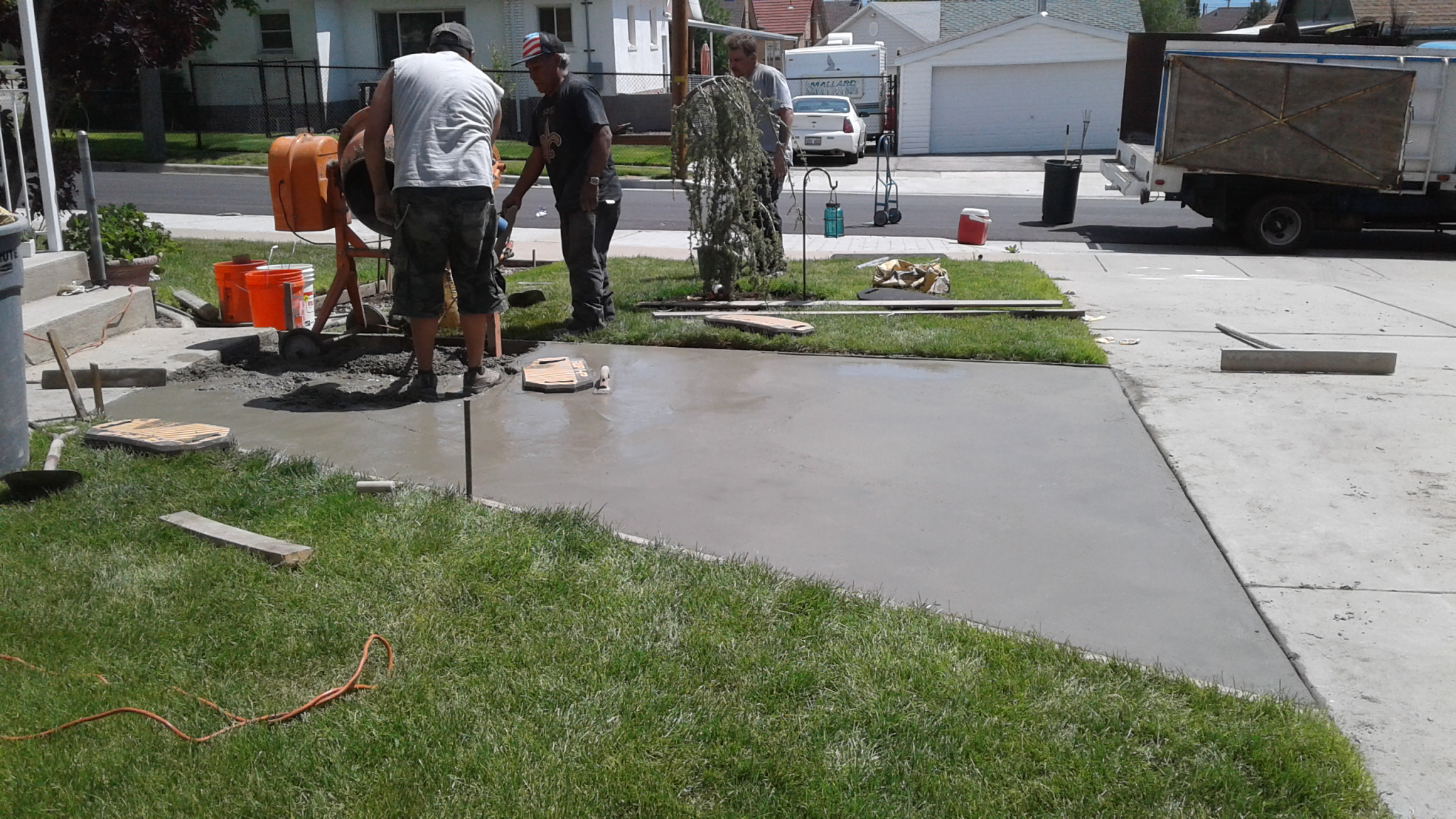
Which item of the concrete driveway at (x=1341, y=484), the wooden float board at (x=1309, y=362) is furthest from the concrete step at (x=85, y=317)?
the wooden float board at (x=1309, y=362)

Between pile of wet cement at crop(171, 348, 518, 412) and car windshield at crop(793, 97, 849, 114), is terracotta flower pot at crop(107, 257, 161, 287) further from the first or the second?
car windshield at crop(793, 97, 849, 114)

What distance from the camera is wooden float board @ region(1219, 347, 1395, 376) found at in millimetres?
7289

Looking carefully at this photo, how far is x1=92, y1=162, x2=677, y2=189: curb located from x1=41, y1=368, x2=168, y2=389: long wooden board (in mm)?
17951

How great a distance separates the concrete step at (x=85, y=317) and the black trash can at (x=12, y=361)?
2.17 meters

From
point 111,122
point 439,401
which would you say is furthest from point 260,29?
point 439,401

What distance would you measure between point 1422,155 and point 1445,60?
112 centimetres

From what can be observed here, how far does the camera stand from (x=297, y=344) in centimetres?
744

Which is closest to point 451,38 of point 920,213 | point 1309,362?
point 1309,362

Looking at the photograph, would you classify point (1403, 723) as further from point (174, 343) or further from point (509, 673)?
point (174, 343)

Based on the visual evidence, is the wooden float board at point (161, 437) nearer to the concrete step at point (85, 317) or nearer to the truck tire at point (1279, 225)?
the concrete step at point (85, 317)

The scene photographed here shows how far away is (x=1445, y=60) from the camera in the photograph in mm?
14148

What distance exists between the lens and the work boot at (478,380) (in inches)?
261

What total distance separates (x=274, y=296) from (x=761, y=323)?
124 inches

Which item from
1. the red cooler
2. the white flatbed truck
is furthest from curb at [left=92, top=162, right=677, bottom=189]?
the white flatbed truck
